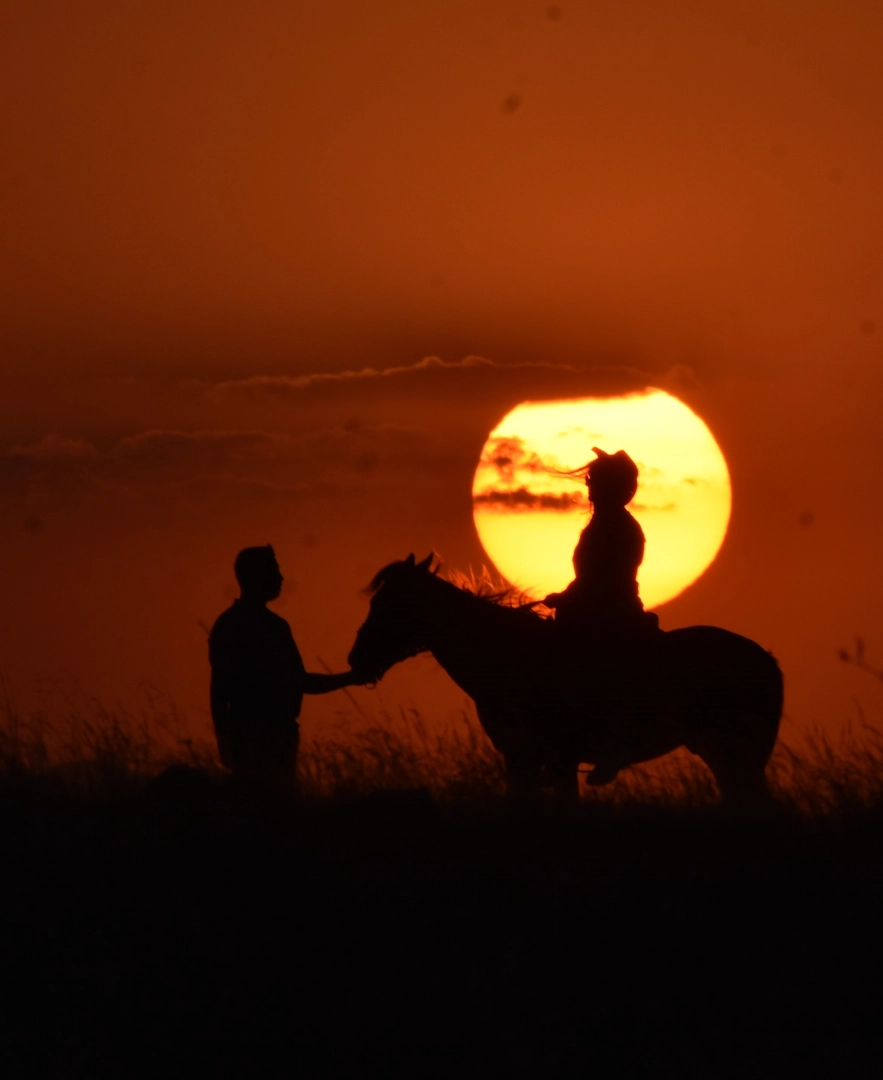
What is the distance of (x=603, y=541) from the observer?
9000 mm

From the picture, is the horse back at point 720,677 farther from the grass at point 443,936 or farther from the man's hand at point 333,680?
the man's hand at point 333,680

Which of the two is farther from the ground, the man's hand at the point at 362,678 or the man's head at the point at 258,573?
the man's head at the point at 258,573

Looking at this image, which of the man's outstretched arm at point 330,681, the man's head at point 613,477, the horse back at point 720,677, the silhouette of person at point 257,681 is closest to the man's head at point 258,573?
the silhouette of person at point 257,681

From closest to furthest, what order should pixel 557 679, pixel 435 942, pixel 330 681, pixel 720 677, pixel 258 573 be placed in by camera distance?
1. pixel 435 942
2. pixel 258 573
3. pixel 330 681
4. pixel 557 679
5. pixel 720 677

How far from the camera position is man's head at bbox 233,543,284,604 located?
7.78 m

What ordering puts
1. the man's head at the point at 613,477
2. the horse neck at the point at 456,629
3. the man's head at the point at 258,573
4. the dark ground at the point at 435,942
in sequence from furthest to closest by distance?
the man's head at the point at 613,477
the horse neck at the point at 456,629
the man's head at the point at 258,573
the dark ground at the point at 435,942

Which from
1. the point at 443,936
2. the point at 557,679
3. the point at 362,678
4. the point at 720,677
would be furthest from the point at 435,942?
the point at 720,677

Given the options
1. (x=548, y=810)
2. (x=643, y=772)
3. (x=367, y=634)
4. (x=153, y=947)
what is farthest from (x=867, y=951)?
(x=367, y=634)

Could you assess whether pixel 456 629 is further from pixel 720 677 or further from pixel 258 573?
pixel 720 677

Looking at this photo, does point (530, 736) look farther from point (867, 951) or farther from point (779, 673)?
point (867, 951)

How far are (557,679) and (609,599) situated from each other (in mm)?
642

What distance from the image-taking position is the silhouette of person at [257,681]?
7.84 meters

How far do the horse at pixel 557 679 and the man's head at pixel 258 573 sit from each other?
1.00 m

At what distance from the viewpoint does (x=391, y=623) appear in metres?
8.70
